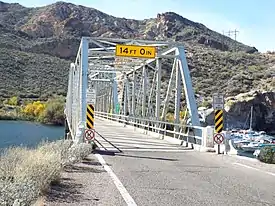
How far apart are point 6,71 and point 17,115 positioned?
7.97m

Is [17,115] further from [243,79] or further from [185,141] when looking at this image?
[185,141]

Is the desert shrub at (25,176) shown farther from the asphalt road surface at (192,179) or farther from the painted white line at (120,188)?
the asphalt road surface at (192,179)

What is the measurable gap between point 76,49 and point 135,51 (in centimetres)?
8090

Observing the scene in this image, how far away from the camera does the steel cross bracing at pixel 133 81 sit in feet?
83.7

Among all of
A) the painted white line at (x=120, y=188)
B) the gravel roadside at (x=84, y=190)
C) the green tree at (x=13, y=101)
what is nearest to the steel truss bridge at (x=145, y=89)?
the painted white line at (x=120, y=188)

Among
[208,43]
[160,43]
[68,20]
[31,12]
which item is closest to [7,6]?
[31,12]

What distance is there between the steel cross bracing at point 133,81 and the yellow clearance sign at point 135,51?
0.94 meters

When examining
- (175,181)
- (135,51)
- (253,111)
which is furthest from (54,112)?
(175,181)

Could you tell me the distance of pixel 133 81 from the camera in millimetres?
44469

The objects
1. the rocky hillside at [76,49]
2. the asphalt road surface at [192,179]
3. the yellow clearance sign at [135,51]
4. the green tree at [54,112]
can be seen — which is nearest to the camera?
the asphalt road surface at [192,179]

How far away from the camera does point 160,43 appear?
30.2m

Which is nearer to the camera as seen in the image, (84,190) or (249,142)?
(84,190)

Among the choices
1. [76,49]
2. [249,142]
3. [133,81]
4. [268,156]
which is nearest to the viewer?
[268,156]

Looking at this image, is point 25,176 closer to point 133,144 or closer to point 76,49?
point 133,144
